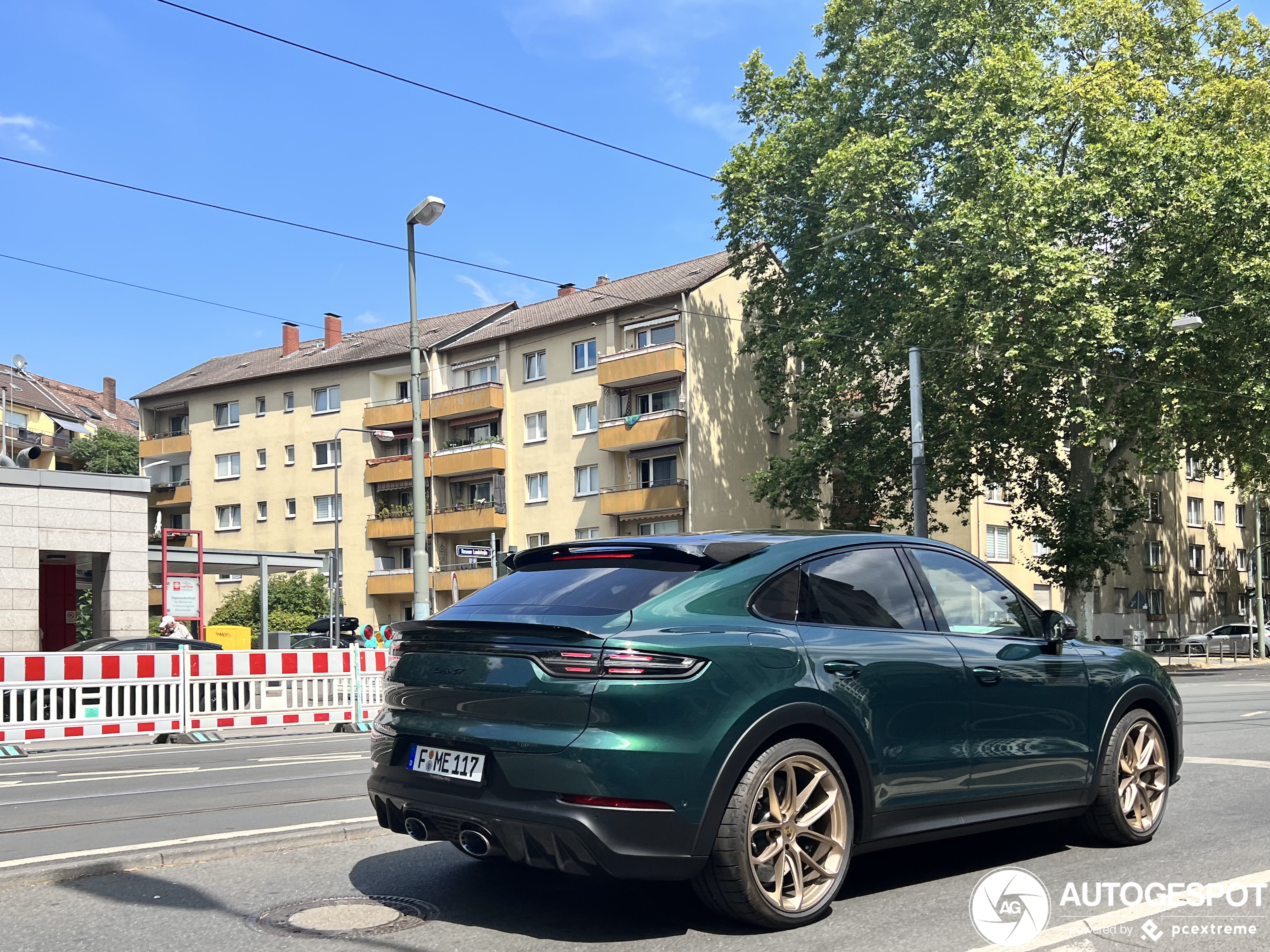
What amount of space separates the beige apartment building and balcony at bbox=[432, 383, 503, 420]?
11 centimetres

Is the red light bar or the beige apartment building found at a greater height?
the beige apartment building

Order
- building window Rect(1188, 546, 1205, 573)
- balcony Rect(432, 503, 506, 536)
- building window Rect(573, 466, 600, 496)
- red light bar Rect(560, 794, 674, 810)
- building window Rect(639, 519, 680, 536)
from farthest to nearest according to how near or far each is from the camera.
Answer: building window Rect(1188, 546, 1205, 573) → balcony Rect(432, 503, 506, 536) → building window Rect(573, 466, 600, 496) → building window Rect(639, 519, 680, 536) → red light bar Rect(560, 794, 674, 810)

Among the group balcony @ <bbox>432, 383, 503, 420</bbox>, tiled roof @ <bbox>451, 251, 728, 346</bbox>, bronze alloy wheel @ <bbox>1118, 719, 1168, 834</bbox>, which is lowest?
bronze alloy wheel @ <bbox>1118, 719, 1168, 834</bbox>

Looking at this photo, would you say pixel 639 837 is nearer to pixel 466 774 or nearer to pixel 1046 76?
pixel 466 774

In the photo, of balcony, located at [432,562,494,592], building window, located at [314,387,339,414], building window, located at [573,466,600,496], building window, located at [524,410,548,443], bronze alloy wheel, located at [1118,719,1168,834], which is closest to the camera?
bronze alloy wheel, located at [1118,719,1168,834]

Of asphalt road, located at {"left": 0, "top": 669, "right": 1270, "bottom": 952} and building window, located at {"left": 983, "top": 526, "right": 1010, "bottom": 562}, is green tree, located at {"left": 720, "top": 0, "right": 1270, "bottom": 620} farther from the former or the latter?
asphalt road, located at {"left": 0, "top": 669, "right": 1270, "bottom": 952}

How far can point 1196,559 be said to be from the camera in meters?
64.9

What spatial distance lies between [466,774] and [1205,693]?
67.1ft

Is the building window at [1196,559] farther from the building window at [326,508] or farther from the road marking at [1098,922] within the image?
the road marking at [1098,922]

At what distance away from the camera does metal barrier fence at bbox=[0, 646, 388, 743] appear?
15.3 m

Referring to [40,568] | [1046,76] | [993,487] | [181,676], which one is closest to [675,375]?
[993,487]

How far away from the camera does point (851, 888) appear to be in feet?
18.2

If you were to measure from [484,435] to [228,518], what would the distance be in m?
17.6

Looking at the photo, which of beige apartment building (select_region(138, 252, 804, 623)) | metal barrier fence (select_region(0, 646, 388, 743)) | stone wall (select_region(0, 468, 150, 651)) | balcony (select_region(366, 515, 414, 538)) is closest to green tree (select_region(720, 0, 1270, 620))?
beige apartment building (select_region(138, 252, 804, 623))
